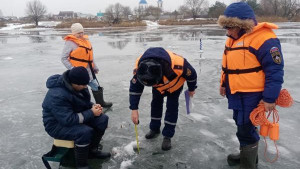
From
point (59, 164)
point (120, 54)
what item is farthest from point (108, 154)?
point (120, 54)

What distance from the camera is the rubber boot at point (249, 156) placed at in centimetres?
289

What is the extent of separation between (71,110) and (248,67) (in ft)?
6.69

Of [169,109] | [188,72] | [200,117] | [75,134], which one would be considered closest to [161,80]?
[188,72]

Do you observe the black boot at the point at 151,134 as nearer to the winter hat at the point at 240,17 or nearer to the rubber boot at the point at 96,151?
the rubber boot at the point at 96,151

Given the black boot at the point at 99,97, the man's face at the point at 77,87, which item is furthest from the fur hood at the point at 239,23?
the black boot at the point at 99,97

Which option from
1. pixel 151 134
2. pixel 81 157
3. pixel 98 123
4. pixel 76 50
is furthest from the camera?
pixel 76 50

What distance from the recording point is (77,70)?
281cm

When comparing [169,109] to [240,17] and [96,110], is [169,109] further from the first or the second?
[240,17]

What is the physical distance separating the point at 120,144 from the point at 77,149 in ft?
2.99

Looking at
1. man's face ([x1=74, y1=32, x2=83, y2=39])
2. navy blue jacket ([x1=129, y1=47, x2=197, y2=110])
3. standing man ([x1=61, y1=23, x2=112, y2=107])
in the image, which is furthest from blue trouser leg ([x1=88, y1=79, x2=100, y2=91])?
navy blue jacket ([x1=129, y1=47, x2=197, y2=110])

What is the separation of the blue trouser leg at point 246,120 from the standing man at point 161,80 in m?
0.77

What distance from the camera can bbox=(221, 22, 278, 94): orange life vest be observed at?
2.53 metres

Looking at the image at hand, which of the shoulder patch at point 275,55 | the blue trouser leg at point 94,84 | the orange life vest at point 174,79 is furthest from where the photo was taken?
the blue trouser leg at point 94,84

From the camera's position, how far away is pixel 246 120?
9.11 ft
